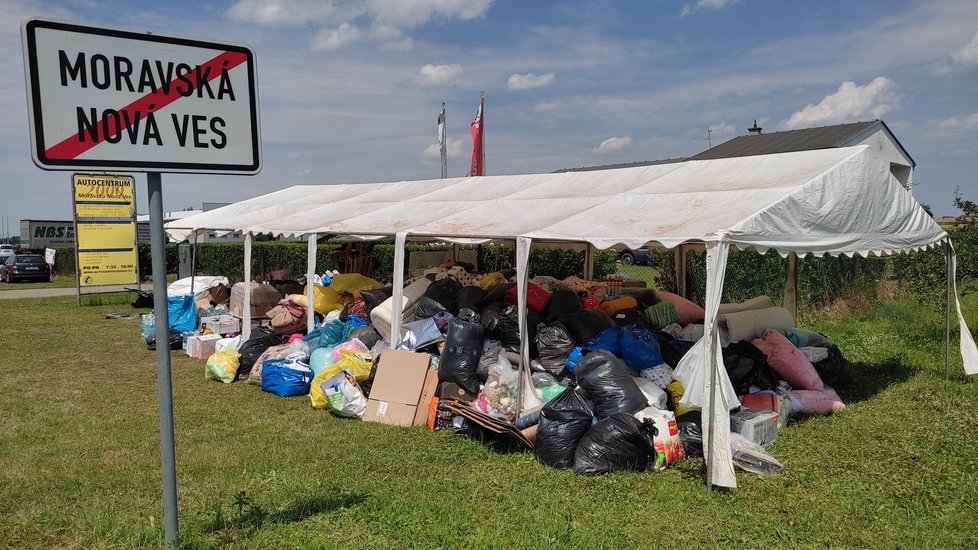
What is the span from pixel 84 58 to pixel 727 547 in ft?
12.7

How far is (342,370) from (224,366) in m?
2.07

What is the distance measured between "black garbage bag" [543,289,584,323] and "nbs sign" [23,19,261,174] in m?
4.71

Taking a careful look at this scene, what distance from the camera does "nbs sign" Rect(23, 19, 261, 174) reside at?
2424 millimetres

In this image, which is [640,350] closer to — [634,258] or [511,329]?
[511,329]

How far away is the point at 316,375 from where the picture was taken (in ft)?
24.2

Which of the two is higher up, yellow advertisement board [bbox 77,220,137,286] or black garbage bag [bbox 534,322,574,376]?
yellow advertisement board [bbox 77,220,137,286]

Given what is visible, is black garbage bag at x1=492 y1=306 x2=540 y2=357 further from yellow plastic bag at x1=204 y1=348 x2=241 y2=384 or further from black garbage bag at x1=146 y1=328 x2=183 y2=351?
black garbage bag at x1=146 y1=328 x2=183 y2=351

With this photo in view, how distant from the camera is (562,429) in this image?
206 inches

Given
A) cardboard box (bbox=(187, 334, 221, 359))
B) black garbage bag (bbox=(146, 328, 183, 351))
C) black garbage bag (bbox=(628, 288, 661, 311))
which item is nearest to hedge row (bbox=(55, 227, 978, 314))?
black garbage bag (bbox=(628, 288, 661, 311))

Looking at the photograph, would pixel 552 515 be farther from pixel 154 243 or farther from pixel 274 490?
pixel 154 243

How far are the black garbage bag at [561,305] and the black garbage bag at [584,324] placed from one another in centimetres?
20

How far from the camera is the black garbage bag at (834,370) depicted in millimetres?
7203

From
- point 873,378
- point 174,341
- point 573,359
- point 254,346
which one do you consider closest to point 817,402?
point 873,378

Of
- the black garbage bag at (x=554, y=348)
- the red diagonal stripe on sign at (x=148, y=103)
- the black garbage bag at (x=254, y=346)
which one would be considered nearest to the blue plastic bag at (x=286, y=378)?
the black garbage bag at (x=254, y=346)
